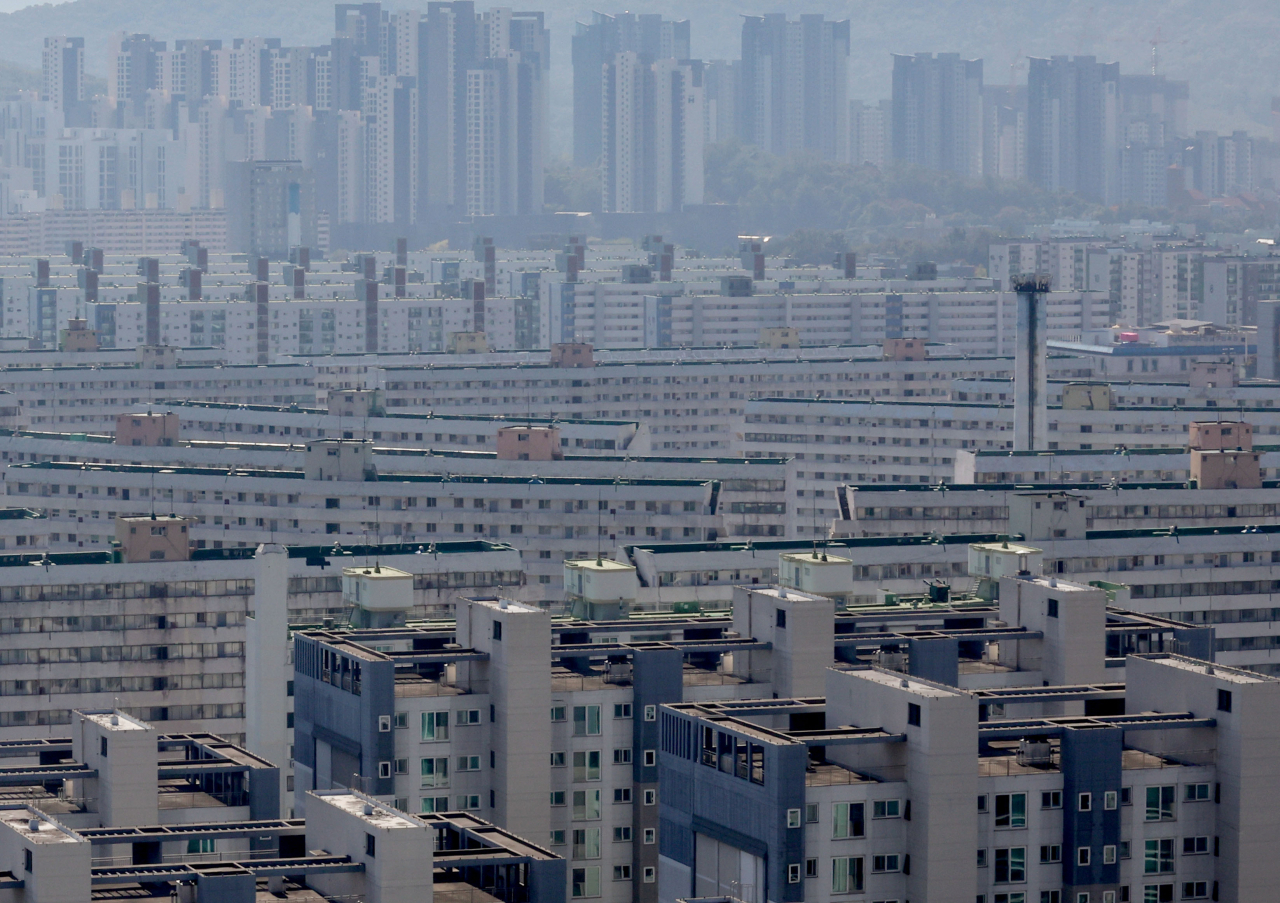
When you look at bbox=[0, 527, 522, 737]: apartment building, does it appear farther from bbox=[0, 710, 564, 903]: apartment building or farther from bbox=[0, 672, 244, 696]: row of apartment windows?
bbox=[0, 710, 564, 903]: apartment building

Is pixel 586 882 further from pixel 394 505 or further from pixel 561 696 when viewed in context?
pixel 394 505

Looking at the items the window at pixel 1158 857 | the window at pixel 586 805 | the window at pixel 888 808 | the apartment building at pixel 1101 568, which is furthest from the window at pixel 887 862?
the apartment building at pixel 1101 568

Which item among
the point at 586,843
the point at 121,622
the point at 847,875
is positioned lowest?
the point at 586,843

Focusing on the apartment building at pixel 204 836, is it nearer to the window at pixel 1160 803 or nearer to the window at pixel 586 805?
the window at pixel 586 805

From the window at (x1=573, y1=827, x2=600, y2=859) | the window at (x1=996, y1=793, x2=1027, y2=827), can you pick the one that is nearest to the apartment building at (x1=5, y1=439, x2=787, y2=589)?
the window at (x1=573, y1=827, x2=600, y2=859)

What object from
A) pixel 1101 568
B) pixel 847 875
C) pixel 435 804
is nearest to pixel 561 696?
pixel 435 804

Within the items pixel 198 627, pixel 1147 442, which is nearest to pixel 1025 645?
pixel 198 627
